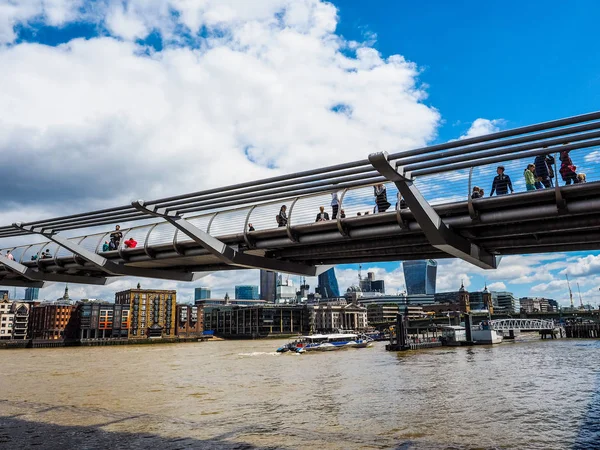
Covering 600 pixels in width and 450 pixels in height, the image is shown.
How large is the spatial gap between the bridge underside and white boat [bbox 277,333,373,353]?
5804cm

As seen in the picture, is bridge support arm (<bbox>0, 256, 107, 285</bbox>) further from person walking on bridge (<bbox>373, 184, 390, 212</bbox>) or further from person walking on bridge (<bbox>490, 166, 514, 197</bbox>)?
person walking on bridge (<bbox>490, 166, 514, 197</bbox>)

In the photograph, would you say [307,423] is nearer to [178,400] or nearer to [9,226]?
[178,400]

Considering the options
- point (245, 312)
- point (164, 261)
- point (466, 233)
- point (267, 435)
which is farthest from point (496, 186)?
point (245, 312)

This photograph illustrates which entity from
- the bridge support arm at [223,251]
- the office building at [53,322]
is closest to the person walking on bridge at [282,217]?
the bridge support arm at [223,251]

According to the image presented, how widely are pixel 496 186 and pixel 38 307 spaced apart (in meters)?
157

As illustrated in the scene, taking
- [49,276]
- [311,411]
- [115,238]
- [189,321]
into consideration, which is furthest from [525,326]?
[115,238]

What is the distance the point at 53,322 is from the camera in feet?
457

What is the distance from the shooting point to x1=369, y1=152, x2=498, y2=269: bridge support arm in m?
10.5

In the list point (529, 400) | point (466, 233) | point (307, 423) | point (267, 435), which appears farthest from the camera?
point (529, 400)

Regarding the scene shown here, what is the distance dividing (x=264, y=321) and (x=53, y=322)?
69708 mm

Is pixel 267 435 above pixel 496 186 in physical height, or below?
below

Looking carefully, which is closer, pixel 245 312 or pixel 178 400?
pixel 178 400

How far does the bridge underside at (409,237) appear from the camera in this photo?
1124 cm

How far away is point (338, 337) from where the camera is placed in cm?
8750
